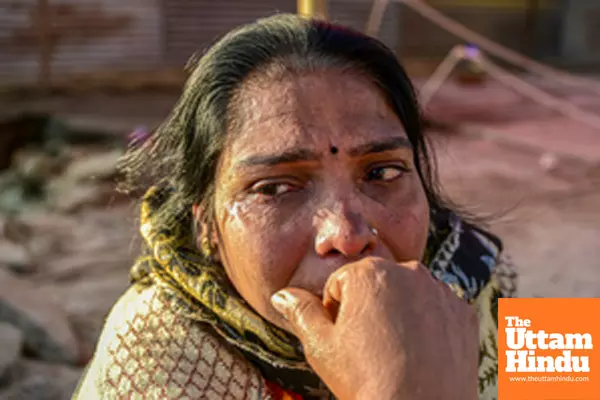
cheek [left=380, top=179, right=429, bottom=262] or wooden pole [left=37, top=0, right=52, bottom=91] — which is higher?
cheek [left=380, top=179, right=429, bottom=262]

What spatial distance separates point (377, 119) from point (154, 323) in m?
0.71

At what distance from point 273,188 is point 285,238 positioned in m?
0.13

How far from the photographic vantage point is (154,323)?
5.79 ft

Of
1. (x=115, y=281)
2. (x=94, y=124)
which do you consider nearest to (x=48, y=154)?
(x=94, y=124)

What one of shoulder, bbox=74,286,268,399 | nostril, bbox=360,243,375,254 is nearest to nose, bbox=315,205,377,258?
nostril, bbox=360,243,375,254

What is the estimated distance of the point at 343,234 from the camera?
1390 millimetres

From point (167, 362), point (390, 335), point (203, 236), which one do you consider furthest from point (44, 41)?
point (390, 335)

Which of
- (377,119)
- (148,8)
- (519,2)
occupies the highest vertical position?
(377,119)

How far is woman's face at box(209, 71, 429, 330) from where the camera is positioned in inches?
57.7

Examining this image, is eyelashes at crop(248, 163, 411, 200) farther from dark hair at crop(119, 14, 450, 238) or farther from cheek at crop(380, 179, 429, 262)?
dark hair at crop(119, 14, 450, 238)

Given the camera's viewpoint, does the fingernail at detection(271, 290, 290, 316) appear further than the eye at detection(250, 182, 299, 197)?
No

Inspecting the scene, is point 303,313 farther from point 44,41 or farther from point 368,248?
point 44,41

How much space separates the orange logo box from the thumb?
2.34 feet

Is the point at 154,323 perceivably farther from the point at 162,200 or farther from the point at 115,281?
the point at 115,281
